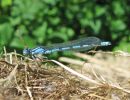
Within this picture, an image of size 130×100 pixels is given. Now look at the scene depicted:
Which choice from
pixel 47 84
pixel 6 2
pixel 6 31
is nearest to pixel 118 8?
pixel 6 2

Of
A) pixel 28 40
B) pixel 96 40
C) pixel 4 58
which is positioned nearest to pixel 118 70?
pixel 28 40

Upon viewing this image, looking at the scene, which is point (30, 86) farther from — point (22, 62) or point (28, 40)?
point (28, 40)

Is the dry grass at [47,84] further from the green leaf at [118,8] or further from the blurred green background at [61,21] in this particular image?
the green leaf at [118,8]

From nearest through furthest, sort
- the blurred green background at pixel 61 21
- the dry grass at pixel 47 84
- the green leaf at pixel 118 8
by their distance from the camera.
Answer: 1. the dry grass at pixel 47 84
2. the blurred green background at pixel 61 21
3. the green leaf at pixel 118 8

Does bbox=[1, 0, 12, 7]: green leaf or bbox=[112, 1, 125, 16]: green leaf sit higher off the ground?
bbox=[1, 0, 12, 7]: green leaf

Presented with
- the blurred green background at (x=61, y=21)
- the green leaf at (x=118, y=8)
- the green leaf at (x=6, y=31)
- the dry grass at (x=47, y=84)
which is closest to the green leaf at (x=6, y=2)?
the blurred green background at (x=61, y=21)

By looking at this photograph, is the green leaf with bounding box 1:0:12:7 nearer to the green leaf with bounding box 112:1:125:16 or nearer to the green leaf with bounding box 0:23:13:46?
the green leaf with bounding box 0:23:13:46

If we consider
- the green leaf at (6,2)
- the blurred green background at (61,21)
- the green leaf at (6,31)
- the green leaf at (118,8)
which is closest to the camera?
the green leaf at (6,31)

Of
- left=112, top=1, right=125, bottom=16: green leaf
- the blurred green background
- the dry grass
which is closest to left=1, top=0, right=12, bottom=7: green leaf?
the blurred green background
